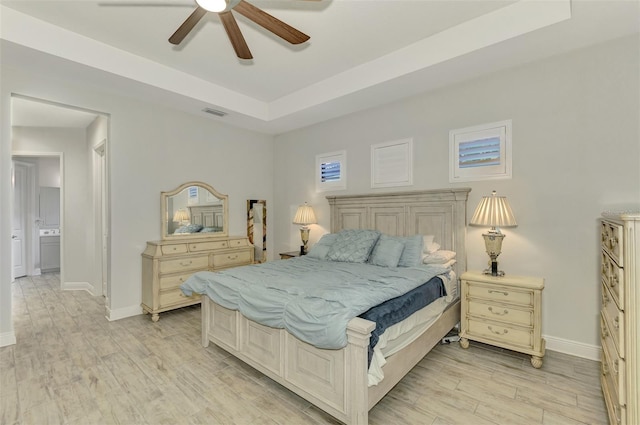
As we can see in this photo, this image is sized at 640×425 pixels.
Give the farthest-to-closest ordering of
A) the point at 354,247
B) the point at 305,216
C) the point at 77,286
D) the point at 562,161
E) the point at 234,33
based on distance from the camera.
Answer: the point at 77,286 → the point at 305,216 → the point at 354,247 → the point at 562,161 → the point at 234,33

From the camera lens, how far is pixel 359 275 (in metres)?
2.69

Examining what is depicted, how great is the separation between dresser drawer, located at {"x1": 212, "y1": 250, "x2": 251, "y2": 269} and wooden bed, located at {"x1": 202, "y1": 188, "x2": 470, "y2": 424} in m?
1.42

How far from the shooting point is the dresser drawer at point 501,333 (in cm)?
250

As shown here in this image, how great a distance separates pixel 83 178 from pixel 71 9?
3.50 metres

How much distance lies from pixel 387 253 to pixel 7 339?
394 cm

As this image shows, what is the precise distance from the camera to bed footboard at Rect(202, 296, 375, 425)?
166cm

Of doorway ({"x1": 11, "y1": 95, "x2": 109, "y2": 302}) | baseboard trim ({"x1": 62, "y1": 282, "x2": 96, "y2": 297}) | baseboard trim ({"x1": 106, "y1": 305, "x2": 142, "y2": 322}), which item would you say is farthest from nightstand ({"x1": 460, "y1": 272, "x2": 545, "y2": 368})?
baseboard trim ({"x1": 62, "y1": 282, "x2": 96, "y2": 297})

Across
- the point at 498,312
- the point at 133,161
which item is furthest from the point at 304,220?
the point at 498,312

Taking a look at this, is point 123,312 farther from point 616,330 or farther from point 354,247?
point 616,330

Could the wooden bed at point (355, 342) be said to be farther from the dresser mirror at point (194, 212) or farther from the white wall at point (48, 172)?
the white wall at point (48, 172)

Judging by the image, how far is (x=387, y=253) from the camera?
3148mm

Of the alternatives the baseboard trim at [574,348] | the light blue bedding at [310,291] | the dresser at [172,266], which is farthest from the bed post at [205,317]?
the baseboard trim at [574,348]

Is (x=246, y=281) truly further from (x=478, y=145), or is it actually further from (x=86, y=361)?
(x=478, y=145)

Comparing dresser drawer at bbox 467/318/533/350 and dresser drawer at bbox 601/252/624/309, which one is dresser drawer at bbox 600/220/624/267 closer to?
dresser drawer at bbox 601/252/624/309
